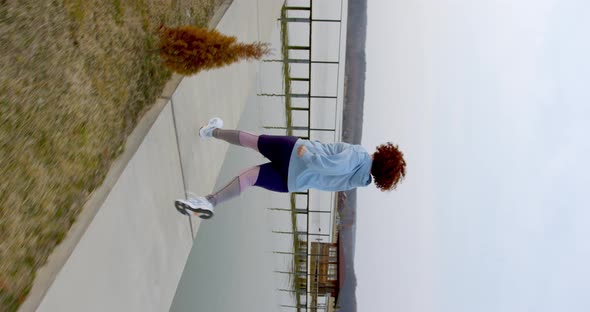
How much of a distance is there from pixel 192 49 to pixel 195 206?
0.72 metres

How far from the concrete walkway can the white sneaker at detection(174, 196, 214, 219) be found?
69 mm

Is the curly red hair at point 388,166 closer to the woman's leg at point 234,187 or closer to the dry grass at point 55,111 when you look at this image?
the woman's leg at point 234,187

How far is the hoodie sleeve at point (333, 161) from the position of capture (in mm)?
2555

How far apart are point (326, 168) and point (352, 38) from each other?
3.31m

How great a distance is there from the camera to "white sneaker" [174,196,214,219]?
7.55 feet

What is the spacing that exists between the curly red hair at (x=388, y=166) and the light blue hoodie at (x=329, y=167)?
0.05m

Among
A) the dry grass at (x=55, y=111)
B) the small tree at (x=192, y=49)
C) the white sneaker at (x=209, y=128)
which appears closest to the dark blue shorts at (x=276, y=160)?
the white sneaker at (x=209, y=128)

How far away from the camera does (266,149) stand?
9.11 ft

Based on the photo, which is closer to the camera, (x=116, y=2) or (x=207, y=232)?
(x=116, y=2)

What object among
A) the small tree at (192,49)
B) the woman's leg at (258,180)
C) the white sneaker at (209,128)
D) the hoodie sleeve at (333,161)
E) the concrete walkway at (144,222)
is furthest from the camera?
the white sneaker at (209,128)

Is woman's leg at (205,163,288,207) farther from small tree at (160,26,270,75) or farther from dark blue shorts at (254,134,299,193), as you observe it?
small tree at (160,26,270,75)

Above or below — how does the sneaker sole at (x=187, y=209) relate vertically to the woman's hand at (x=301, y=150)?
below

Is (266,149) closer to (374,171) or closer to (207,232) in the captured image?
(374,171)

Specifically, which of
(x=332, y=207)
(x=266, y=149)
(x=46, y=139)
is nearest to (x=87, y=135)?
(x=46, y=139)
